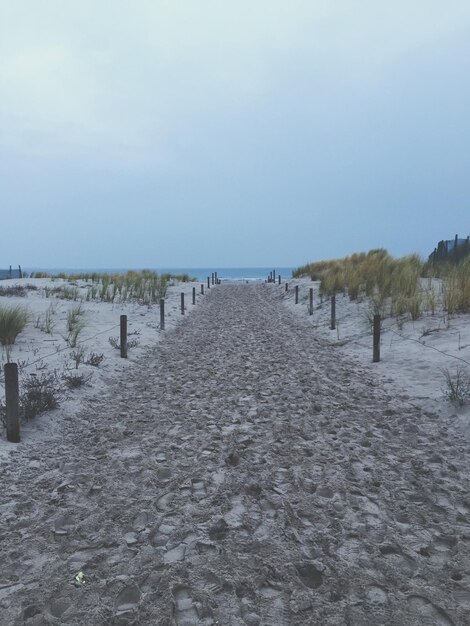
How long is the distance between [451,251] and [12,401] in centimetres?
2607

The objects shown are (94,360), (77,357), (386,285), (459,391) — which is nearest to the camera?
(459,391)

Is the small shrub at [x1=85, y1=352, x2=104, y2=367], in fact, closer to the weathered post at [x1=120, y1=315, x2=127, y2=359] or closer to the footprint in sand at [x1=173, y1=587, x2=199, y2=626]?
the weathered post at [x1=120, y1=315, x2=127, y2=359]

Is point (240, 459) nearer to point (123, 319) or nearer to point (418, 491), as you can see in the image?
point (418, 491)

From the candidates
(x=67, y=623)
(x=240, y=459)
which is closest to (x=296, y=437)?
(x=240, y=459)

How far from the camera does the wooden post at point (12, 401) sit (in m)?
4.98

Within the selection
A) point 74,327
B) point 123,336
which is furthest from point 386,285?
point 74,327

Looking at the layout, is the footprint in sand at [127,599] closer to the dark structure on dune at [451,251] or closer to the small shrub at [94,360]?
the small shrub at [94,360]

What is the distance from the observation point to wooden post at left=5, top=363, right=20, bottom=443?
4.98 m

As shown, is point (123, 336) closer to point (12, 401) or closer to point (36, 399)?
point (36, 399)

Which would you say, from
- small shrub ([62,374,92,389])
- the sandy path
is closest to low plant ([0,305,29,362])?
small shrub ([62,374,92,389])

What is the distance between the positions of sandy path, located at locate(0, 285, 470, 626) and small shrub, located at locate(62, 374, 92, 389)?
2.41 ft

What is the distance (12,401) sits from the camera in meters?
5.04

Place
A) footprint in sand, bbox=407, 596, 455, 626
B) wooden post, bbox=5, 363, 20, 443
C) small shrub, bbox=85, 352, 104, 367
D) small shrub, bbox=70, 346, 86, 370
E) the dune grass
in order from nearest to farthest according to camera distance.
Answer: footprint in sand, bbox=407, 596, 455, 626 → wooden post, bbox=5, 363, 20, 443 → small shrub, bbox=70, 346, 86, 370 → small shrub, bbox=85, 352, 104, 367 → the dune grass

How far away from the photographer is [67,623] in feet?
8.21
